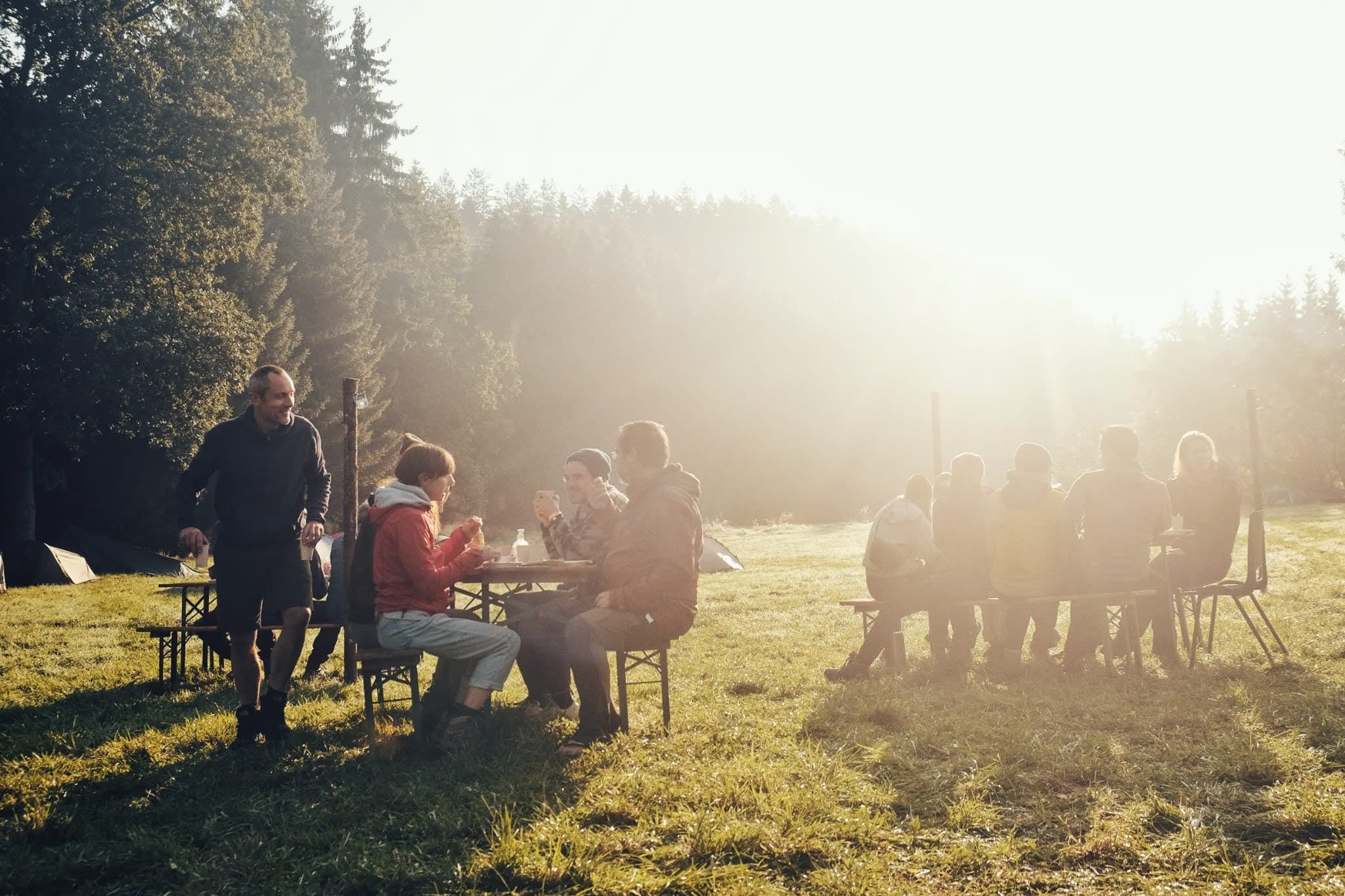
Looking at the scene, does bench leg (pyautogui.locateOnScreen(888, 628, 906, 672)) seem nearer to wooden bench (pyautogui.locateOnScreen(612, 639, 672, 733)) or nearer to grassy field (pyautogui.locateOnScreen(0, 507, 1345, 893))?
grassy field (pyautogui.locateOnScreen(0, 507, 1345, 893))

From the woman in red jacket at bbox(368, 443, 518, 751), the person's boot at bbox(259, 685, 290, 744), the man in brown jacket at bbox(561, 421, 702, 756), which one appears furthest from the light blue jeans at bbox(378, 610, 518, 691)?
the person's boot at bbox(259, 685, 290, 744)

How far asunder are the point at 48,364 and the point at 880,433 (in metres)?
49.4

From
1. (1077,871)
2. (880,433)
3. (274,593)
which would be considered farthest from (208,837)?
(880,433)

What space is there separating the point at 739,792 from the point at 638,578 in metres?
1.38

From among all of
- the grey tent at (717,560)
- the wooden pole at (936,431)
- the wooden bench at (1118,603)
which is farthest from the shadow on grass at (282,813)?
the grey tent at (717,560)

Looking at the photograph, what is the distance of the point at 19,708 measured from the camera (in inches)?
273

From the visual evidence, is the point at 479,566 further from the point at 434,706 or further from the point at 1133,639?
the point at 1133,639

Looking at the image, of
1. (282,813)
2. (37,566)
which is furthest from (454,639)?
(37,566)

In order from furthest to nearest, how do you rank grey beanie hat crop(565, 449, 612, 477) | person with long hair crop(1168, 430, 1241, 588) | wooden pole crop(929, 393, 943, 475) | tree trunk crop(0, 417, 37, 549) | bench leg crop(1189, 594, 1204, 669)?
1. tree trunk crop(0, 417, 37, 549)
2. wooden pole crop(929, 393, 943, 475)
3. person with long hair crop(1168, 430, 1241, 588)
4. bench leg crop(1189, 594, 1204, 669)
5. grey beanie hat crop(565, 449, 612, 477)

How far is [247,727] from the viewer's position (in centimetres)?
559

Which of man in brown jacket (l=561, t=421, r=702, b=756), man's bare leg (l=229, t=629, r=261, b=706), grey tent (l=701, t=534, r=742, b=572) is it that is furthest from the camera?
grey tent (l=701, t=534, r=742, b=572)

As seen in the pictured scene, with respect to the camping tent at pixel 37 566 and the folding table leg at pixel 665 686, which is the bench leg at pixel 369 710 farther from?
the camping tent at pixel 37 566

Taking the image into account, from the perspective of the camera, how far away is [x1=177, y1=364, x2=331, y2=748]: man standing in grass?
563cm

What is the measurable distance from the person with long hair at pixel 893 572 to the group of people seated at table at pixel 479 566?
2.44 m
